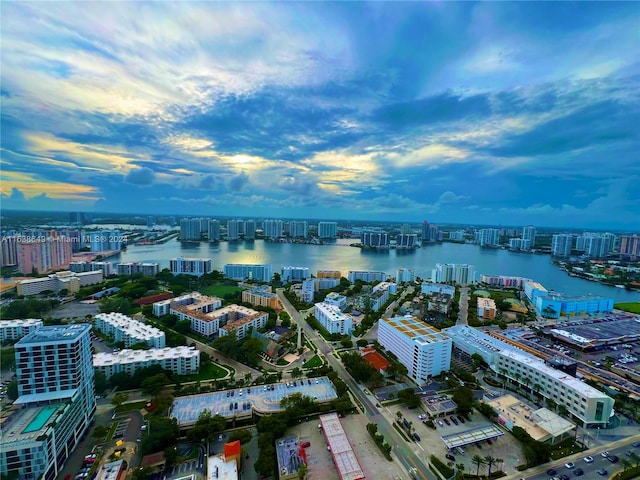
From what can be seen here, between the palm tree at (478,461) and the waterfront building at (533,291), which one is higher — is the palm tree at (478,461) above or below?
below

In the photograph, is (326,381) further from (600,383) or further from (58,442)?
(600,383)

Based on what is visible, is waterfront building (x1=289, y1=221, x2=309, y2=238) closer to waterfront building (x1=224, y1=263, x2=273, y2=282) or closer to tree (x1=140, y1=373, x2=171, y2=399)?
waterfront building (x1=224, y1=263, x2=273, y2=282)

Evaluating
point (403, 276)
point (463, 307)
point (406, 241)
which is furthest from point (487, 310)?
point (406, 241)

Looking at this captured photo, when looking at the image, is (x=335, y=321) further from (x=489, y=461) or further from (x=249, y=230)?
(x=249, y=230)

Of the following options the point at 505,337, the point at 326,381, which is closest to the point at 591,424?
the point at 505,337

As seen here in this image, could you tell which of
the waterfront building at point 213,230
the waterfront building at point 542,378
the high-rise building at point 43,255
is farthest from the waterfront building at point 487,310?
the waterfront building at point 213,230

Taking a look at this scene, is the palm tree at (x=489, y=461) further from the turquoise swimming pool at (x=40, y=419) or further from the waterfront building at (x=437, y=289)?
the waterfront building at (x=437, y=289)
